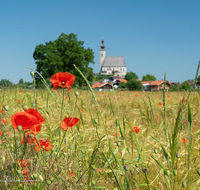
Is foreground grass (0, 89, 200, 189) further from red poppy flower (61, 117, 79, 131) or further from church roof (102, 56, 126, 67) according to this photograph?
church roof (102, 56, 126, 67)

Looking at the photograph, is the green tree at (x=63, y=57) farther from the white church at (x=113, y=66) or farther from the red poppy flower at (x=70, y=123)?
the white church at (x=113, y=66)

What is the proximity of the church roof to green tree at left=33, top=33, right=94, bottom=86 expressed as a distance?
60538 millimetres

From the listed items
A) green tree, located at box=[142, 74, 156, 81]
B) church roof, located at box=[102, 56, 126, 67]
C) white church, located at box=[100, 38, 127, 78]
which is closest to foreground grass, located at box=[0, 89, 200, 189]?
green tree, located at box=[142, 74, 156, 81]

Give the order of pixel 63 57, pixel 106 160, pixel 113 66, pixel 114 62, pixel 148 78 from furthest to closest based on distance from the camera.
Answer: pixel 113 66 → pixel 114 62 → pixel 148 78 → pixel 63 57 → pixel 106 160

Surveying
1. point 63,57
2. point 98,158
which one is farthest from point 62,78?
point 63,57

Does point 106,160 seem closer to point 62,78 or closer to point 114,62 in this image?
point 62,78

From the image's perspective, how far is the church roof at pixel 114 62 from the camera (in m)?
84.5

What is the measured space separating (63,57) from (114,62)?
6470 cm

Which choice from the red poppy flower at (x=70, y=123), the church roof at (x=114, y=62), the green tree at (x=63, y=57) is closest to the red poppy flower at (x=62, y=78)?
the red poppy flower at (x=70, y=123)

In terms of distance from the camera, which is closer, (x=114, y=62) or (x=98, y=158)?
(x=98, y=158)

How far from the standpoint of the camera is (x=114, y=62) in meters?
85.5

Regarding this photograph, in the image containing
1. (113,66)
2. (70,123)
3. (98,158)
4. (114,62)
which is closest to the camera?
(70,123)

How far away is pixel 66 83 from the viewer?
2.98 feet

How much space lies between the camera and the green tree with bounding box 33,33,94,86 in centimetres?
2222
